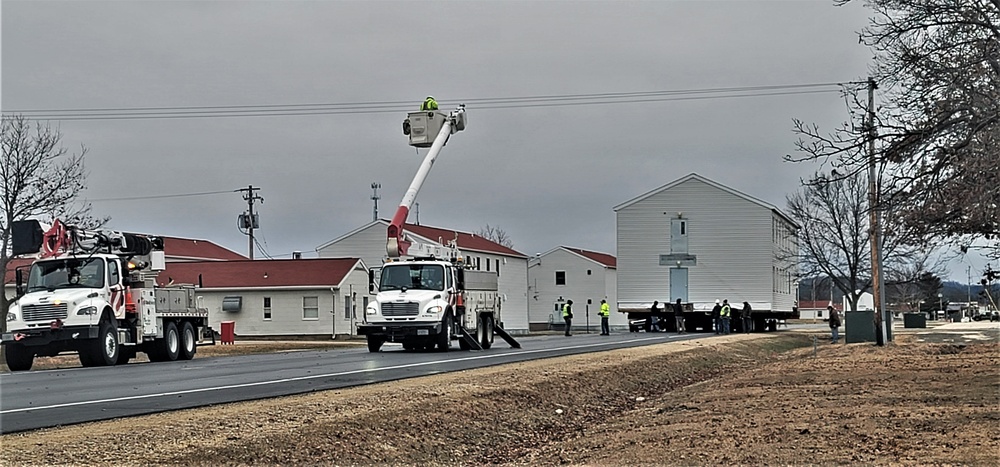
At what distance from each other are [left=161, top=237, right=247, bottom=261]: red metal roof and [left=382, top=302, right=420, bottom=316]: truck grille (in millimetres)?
46153

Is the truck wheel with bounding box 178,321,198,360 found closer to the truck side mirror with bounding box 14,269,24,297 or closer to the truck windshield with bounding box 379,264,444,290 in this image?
the truck side mirror with bounding box 14,269,24,297

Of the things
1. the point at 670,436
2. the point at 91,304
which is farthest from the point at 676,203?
the point at 670,436

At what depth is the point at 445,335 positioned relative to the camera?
30656 mm

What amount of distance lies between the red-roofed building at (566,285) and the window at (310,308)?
36149 mm

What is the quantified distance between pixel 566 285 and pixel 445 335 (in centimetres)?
6504

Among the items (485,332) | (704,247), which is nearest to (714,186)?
(704,247)

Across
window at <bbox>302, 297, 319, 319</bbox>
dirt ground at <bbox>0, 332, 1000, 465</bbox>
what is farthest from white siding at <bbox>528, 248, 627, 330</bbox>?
dirt ground at <bbox>0, 332, 1000, 465</bbox>

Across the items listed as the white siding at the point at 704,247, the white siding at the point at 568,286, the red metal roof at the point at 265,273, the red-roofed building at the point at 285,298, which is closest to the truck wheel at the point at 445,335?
the red-roofed building at the point at 285,298

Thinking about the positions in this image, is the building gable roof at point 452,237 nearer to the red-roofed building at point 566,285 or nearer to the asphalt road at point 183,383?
the red-roofed building at point 566,285

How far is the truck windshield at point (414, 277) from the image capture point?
31.2 metres

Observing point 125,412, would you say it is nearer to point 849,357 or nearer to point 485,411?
point 485,411

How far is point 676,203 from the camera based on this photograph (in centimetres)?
5994

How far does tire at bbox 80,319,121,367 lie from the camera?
2609 centimetres

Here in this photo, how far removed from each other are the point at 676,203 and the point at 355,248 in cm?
2683
